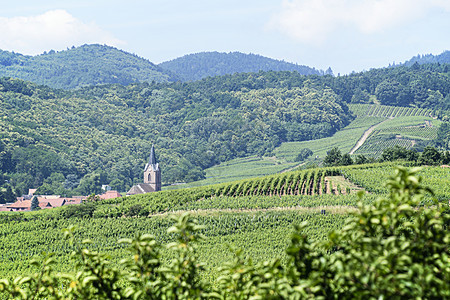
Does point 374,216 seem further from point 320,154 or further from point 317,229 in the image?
point 320,154

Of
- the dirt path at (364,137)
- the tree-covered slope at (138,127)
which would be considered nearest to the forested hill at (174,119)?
the tree-covered slope at (138,127)

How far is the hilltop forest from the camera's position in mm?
109125

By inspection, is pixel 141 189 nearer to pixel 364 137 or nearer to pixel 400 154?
pixel 400 154

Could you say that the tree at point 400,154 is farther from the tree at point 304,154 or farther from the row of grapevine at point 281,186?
the tree at point 304,154

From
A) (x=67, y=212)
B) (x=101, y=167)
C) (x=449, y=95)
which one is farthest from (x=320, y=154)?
(x=67, y=212)

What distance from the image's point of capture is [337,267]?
461 cm

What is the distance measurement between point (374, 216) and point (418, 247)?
0.52 metres

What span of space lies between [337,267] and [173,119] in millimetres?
162676

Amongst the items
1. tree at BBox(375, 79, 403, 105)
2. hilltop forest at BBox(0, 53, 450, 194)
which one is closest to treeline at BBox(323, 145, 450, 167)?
hilltop forest at BBox(0, 53, 450, 194)

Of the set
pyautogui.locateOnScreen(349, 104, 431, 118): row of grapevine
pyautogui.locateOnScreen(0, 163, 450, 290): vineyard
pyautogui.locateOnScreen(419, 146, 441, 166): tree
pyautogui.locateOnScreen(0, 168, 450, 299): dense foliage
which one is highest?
pyautogui.locateOnScreen(349, 104, 431, 118): row of grapevine

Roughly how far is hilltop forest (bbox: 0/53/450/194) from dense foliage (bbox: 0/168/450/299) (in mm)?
97192

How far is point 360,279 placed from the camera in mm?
4508

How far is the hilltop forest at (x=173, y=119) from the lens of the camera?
10912cm

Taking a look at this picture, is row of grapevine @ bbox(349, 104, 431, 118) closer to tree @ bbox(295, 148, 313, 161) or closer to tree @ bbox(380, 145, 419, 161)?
tree @ bbox(295, 148, 313, 161)
